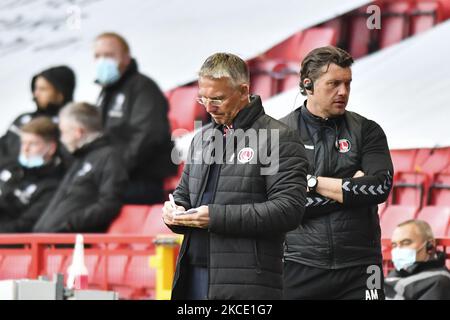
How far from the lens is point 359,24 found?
9.04m

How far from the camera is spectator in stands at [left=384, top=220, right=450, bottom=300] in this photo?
284 inches

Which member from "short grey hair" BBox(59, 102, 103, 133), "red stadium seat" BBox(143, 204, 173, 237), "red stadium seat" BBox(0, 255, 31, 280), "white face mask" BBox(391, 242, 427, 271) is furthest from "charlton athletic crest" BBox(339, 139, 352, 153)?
"short grey hair" BBox(59, 102, 103, 133)

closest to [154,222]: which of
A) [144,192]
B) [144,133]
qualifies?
[144,192]

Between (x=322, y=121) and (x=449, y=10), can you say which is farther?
(x=449, y=10)

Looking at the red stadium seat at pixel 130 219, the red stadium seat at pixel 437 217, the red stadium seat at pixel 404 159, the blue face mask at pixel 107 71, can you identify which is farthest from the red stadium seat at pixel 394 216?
the blue face mask at pixel 107 71

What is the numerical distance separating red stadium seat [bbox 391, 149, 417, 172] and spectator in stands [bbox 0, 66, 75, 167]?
3.45m

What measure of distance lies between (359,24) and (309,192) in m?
4.01

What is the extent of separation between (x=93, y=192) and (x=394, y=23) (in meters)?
2.86

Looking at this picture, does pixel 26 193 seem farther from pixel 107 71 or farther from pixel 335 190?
pixel 335 190

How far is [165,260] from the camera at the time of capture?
26.2ft
